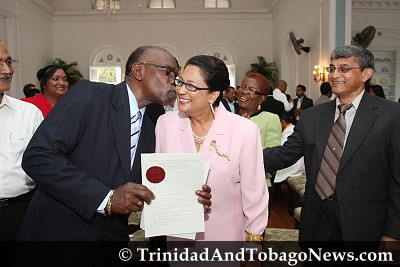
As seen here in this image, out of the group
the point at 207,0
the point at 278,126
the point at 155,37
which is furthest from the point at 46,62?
the point at 278,126

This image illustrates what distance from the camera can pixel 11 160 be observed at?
2.40m

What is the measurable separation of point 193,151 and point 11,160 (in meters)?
1.21

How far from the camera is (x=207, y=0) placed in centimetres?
1739

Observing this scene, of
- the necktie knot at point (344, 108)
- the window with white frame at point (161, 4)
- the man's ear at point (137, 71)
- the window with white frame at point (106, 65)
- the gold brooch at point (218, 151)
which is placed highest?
the window with white frame at point (161, 4)

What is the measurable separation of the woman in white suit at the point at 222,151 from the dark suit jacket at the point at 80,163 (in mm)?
311

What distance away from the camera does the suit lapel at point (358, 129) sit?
2242 mm

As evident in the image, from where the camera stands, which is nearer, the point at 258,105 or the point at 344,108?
the point at 344,108

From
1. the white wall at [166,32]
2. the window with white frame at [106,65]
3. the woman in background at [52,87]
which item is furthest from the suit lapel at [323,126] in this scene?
the window with white frame at [106,65]

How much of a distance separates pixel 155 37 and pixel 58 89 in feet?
45.0

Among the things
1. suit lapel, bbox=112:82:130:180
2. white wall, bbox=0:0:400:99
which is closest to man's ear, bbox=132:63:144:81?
suit lapel, bbox=112:82:130:180

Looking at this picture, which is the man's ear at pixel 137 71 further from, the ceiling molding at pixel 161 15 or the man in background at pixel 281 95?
the ceiling molding at pixel 161 15

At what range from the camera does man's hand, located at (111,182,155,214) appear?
163cm

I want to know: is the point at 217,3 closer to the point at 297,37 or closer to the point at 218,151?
the point at 297,37

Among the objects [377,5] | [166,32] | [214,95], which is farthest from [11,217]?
[166,32]
